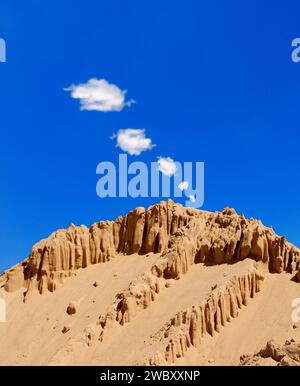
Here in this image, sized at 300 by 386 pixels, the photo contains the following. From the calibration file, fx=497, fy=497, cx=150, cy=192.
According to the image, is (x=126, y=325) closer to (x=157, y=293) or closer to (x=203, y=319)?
(x=157, y=293)

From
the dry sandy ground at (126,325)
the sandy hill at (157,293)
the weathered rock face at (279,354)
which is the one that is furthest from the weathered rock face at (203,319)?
the weathered rock face at (279,354)

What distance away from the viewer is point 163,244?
45312mm

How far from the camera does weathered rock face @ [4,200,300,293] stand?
129 ft

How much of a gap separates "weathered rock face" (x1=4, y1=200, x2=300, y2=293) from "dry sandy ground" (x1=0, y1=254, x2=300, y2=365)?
0.93 meters

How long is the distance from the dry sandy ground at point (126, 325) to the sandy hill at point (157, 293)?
3.2 inches

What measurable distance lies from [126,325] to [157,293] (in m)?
3.68

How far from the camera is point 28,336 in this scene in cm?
4234

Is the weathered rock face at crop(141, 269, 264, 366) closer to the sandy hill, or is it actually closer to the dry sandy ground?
the sandy hill

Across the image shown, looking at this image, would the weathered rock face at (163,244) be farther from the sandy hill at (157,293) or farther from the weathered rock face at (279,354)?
the weathered rock face at (279,354)

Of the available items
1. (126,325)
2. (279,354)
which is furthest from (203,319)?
(279,354)

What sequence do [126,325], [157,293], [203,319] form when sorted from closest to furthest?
[203,319] → [126,325] → [157,293]

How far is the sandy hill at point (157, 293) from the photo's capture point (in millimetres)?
34219

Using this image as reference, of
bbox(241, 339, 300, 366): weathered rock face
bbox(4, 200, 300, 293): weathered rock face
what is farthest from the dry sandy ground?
bbox(241, 339, 300, 366): weathered rock face
